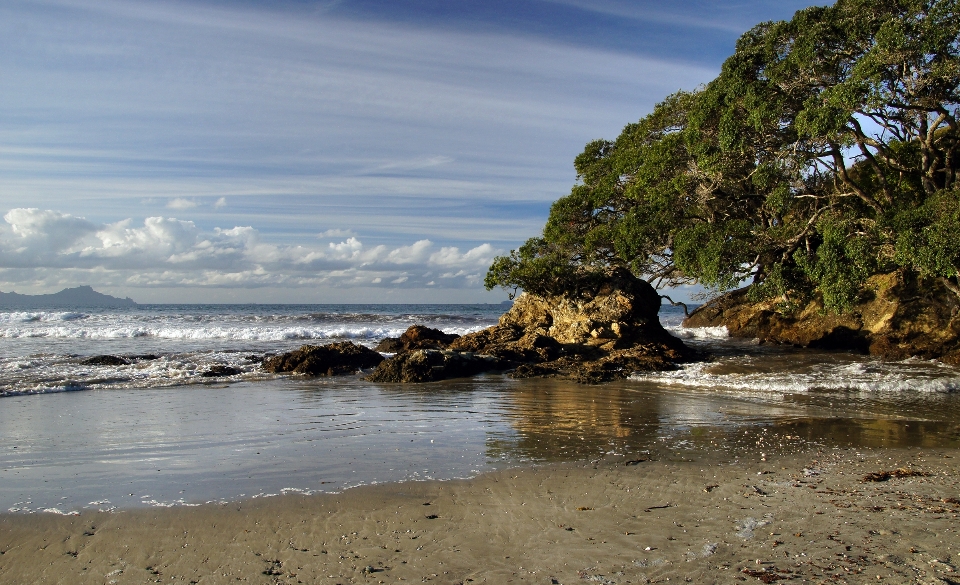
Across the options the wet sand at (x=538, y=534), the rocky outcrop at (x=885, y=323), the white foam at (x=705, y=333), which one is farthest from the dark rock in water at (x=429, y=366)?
the white foam at (x=705, y=333)

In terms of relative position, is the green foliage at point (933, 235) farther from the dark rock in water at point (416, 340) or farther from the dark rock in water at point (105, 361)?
the dark rock in water at point (105, 361)

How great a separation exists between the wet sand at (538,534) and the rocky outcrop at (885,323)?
35.6 feet

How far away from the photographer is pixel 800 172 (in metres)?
14.5

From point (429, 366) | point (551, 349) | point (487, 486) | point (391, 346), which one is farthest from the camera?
point (391, 346)

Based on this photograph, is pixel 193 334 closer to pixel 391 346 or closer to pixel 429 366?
pixel 391 346

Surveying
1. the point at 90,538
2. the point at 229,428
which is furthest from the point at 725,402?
the point at 90,538

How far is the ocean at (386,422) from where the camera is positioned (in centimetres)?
652

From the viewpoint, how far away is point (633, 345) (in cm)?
1725

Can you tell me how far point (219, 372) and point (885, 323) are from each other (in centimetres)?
1902

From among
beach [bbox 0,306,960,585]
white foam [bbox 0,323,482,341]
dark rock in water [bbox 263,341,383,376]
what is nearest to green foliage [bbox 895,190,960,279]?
beach [bbox 0,306,960,585]

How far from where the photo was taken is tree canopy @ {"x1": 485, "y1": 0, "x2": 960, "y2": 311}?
11.8 m

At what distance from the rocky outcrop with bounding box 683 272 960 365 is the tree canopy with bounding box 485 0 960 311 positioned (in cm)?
243

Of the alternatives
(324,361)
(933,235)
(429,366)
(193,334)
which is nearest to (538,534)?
(429,366)

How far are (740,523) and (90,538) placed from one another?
5.47 m
